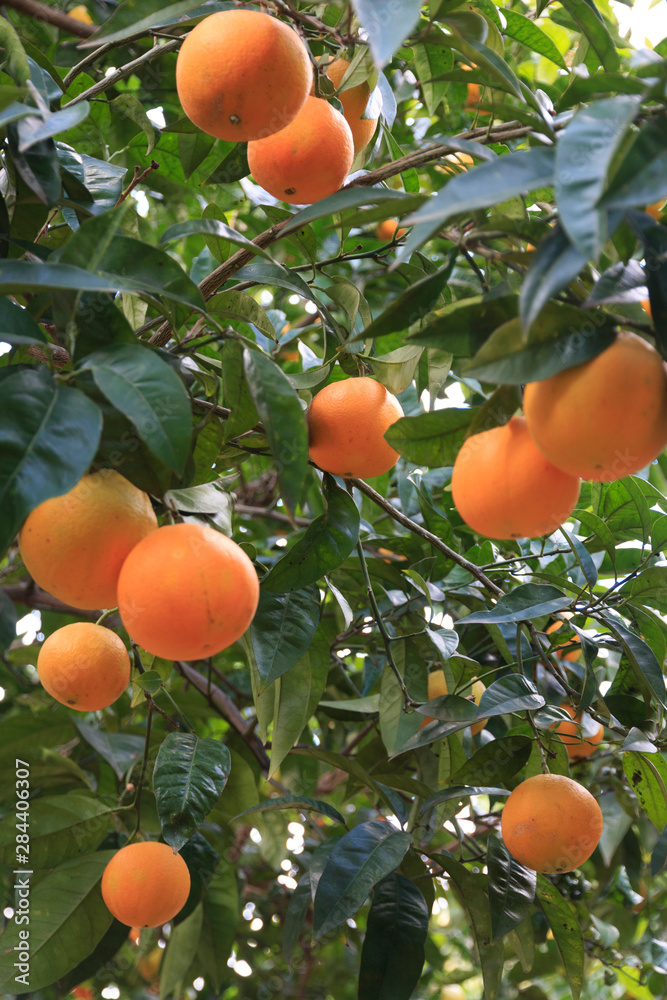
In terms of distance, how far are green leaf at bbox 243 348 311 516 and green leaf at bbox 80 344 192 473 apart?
0.10m

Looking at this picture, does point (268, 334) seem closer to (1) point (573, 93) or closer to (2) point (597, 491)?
(1) point (573, 93)

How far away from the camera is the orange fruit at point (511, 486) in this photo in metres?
0.76

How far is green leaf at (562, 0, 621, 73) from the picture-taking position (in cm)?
107

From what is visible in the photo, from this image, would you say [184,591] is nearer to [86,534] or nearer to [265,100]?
[86,534]

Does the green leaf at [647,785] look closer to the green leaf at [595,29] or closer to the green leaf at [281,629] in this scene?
the green leaf at [281,629]

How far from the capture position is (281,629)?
111cm

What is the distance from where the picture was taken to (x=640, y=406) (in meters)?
0.67

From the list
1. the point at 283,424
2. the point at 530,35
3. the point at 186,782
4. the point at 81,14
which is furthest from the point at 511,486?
the point at 81,14

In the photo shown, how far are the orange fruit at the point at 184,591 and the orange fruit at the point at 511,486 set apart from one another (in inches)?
9.8

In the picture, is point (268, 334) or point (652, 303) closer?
point (652, 303)

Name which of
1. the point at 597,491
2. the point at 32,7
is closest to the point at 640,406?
the point at 597,491

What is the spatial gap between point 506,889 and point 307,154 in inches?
43.1

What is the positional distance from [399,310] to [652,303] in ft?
0.81

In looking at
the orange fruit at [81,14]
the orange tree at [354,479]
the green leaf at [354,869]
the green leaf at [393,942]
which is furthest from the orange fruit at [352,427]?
the orange fruit at [81,14]
